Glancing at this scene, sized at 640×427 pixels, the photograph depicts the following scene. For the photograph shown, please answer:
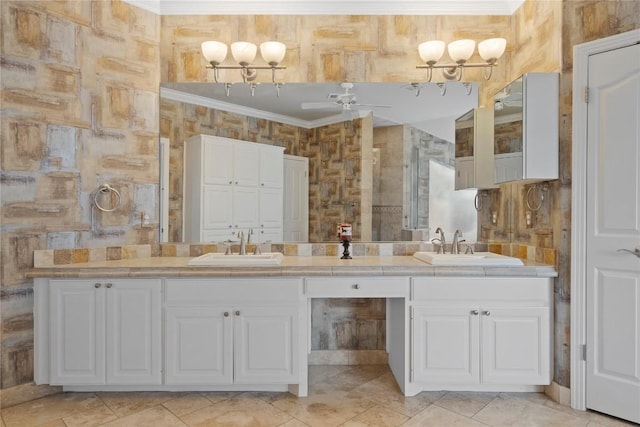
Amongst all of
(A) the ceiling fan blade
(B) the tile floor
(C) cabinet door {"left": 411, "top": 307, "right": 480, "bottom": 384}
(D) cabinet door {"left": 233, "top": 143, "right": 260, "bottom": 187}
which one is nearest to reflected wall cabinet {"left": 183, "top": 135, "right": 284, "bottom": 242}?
(D) cabinet door {"left": 233, "top": 143, "right": 260, "bottom": 187}

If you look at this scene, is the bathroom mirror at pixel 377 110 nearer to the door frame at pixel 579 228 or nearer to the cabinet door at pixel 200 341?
the door frame at pixel 579 228

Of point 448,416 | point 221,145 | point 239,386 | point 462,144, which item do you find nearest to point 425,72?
point 462,144

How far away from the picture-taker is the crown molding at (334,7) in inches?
116

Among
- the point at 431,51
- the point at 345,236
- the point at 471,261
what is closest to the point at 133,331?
the point at 345,236

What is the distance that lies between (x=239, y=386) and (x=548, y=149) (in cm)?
238

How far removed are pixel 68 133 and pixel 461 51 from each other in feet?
9.11

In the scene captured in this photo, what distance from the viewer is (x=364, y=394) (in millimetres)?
2477

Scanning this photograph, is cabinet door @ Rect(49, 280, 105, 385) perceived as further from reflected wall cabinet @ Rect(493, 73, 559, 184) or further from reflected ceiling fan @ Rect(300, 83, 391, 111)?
reflected wall cabinet @ Rect(493, 73, 559, 184)

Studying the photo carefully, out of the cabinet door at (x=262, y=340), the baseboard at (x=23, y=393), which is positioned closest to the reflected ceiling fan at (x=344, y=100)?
the cabinet door at (x=262, y=340)

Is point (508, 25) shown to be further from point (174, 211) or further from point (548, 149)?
point (174, 211)

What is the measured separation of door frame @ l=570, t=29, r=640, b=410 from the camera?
7.42 ft

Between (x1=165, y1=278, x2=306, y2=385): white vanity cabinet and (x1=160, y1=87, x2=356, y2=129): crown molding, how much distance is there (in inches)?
50.8

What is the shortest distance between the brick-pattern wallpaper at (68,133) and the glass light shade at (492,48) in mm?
2421

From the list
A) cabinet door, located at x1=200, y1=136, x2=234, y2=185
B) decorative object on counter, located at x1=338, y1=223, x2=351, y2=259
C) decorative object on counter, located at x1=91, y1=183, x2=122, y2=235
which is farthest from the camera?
cabinet door, located at x1=200, y1=136, x2=234, y2=185
